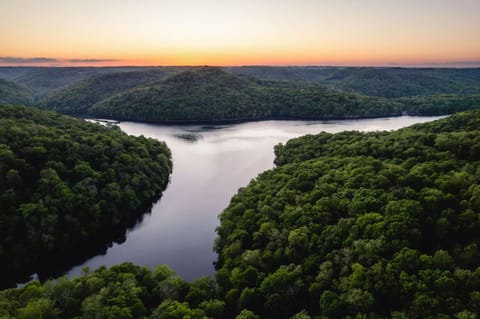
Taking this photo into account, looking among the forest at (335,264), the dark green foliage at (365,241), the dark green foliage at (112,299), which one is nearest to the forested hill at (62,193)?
the forest at (335,264)

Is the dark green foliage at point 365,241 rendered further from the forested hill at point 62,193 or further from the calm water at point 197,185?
the forested hill at point 62,193

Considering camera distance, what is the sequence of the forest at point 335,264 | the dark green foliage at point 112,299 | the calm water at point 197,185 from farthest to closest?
the calm water at point 197,185, the dark green foliage at point 112,299, the forest at point 335,264

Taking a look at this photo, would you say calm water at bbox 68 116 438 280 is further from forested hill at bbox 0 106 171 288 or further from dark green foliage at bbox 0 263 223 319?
dark green foliage at bbox 0 263 223 319

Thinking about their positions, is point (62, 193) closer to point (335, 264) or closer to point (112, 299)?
point (112, 299)

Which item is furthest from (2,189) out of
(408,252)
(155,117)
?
(155,117)

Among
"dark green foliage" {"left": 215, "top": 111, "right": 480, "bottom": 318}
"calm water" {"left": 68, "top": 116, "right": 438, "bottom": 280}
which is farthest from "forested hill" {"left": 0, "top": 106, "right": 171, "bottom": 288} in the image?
"dark green foliage" {"left": 215, "top": 111, "right": 480, "bottom": 318}
